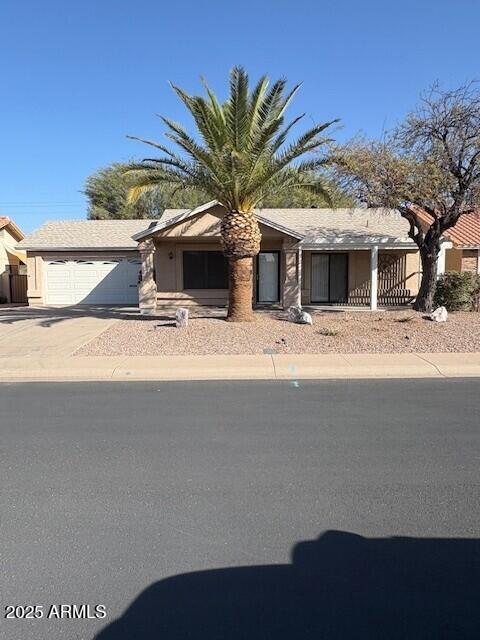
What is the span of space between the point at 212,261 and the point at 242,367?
→ 39.8ft

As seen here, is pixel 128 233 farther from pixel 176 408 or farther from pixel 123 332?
pixel 176 408

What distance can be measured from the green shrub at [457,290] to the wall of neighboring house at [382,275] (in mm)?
Result: 3651

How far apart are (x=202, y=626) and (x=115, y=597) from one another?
1.87 feet

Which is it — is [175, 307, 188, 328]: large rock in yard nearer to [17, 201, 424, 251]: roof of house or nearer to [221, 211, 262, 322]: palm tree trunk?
[221, 211, 262, 322]: palm tree trunk

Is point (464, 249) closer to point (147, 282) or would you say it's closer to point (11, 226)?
point (147, 282)

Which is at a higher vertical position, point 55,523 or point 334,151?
point 334,151

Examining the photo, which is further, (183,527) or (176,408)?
(176,408)

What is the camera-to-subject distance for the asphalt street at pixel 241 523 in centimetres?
284

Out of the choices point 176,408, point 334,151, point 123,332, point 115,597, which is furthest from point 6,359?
point 334,151

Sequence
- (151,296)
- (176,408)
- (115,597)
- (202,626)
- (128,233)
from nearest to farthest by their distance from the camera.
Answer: (202,626)
(115,597)
(176,408)
(151,296)
(128,233)

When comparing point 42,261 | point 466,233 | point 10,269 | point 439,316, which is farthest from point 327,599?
point 10,269

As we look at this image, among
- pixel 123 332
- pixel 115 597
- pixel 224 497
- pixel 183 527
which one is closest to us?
pixel 115 597

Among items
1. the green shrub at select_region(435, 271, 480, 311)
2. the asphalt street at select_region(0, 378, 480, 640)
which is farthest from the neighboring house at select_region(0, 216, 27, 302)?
the asphalt street at select_region(0, 378, 480, 640)

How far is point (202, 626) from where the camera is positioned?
275cm
